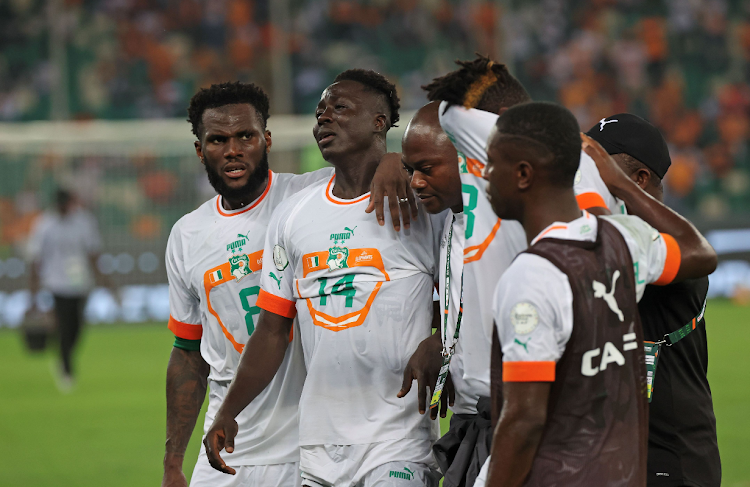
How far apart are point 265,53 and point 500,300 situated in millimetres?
16648

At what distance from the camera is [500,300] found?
2.35m

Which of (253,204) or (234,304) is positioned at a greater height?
(253,204)

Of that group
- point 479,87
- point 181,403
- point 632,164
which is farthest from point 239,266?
point 632,164

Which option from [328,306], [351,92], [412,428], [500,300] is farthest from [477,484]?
[351,92]

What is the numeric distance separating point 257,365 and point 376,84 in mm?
1283

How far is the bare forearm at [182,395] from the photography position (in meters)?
4.26

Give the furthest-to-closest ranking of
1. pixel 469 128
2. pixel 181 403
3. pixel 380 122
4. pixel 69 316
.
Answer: pixel 69 316, pixel 181 403, pixel 380 122, pixel 469 128

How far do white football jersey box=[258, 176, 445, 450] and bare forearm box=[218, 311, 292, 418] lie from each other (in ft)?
0.45

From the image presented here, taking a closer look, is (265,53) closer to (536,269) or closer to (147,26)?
(147,26)

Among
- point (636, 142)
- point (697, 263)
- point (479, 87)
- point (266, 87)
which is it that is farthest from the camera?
point (266, 87)

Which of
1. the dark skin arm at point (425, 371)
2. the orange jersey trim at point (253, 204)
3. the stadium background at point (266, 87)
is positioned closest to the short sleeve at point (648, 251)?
the dark skin arm at point (425, 371)

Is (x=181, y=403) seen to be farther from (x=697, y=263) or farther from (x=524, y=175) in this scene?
(x=697, y=263)

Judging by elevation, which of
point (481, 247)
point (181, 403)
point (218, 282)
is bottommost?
point (181, 403)

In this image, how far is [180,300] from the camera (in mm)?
4395
